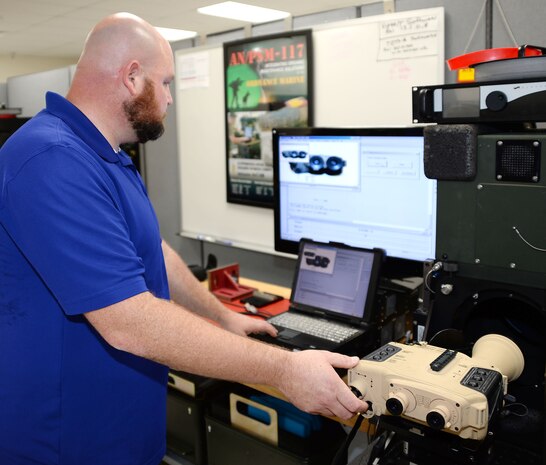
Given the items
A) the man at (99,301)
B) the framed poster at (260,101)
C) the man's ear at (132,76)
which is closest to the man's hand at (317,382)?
the man at (99,301)

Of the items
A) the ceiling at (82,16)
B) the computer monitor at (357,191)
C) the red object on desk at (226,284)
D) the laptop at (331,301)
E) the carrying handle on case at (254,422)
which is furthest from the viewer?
the ceiling at (82,16)

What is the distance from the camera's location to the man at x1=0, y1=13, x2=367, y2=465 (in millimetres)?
971

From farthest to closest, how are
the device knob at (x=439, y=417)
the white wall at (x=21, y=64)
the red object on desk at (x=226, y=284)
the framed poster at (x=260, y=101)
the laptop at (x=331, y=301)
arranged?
the white wall at (x=21, y=64), the framed poster at (x=260, y=101), the red object on desk at (x=226, y=284), the laptop at (x=331, y=301), the device knob at (x=439, y=417)

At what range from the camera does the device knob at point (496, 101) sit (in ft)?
3.14

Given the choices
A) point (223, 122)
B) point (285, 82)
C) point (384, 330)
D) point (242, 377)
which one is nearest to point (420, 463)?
point (242, 377)

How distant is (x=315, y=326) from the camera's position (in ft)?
5.17

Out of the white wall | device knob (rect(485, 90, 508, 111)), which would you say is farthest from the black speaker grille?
the white wall

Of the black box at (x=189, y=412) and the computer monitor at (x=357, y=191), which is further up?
the computer monitor at (x=357, y=191)

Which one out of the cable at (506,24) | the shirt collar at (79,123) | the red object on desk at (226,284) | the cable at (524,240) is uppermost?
the cable at (506,24)

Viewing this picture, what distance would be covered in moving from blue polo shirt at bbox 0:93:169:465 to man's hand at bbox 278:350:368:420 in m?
0.32

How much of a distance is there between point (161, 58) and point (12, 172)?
0.43 meters

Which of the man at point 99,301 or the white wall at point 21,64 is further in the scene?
the white wall at point 21,64

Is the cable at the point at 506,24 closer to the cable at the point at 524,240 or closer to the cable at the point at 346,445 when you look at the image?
the cable at the point at 524,240

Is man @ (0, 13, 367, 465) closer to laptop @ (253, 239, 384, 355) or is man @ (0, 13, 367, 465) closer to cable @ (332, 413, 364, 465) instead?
cable @ (332, 413, 364, 465)
